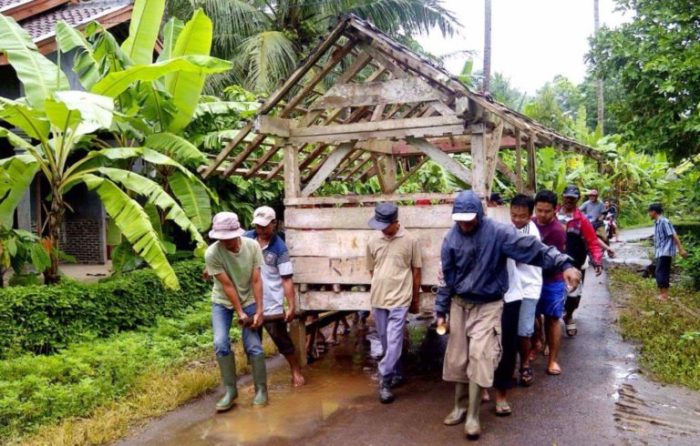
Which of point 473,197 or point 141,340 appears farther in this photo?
point 141,340

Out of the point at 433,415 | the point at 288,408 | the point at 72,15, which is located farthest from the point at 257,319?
the point at 72,15

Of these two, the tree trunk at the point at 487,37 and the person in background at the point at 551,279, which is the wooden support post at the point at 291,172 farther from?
the tree trunk at the point at 487,37

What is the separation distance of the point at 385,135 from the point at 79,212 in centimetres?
896

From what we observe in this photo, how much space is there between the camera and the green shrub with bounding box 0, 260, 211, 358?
A: 20.7ft

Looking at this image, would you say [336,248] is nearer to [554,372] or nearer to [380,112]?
[380,112]

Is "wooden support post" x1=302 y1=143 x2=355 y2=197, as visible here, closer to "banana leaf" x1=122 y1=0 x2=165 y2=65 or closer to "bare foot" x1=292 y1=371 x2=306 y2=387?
"bare foot" x1=292 y1=371 x2=306 y2=387

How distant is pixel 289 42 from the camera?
58.2 feet

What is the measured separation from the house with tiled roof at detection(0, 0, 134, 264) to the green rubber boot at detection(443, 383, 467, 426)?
283 inches

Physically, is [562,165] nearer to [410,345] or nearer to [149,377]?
[410,345]

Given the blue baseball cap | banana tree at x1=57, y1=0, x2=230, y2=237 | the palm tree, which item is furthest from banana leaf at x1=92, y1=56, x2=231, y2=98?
the palm tree

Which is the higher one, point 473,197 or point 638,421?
point 473,197

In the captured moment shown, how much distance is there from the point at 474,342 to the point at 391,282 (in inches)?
40.8

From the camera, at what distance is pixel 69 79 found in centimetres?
1103

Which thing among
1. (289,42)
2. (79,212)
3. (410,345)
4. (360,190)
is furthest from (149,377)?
(289,42)
